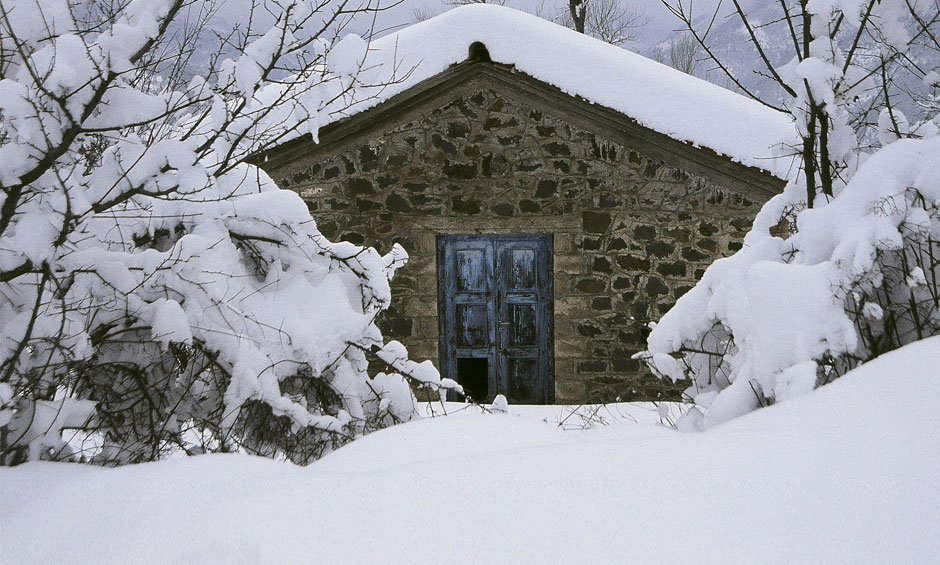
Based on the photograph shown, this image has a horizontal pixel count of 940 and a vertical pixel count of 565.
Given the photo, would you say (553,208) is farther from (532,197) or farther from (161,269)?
(161,269)

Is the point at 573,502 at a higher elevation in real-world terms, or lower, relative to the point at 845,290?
lower

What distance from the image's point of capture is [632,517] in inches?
52.5

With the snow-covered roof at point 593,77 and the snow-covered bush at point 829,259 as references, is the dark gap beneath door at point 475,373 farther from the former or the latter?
the snow-covered bush at point 829,259

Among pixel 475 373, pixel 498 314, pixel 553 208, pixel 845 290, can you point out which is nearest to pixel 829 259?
pixel 845 290

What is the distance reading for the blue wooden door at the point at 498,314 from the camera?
628 centimetres

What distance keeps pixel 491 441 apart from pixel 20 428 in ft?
5.14

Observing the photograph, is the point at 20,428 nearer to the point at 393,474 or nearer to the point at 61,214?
the point at 61,214

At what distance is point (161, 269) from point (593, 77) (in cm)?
456

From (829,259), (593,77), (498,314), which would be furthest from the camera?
(498,314)

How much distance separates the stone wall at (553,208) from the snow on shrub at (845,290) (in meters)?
3.42

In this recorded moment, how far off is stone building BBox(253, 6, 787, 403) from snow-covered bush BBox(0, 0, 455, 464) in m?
2.75

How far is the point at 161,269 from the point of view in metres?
2.63

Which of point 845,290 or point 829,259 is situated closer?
point 845,290

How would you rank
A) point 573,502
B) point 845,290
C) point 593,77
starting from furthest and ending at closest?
point 593,77 → point 845,290 → point 573,502
